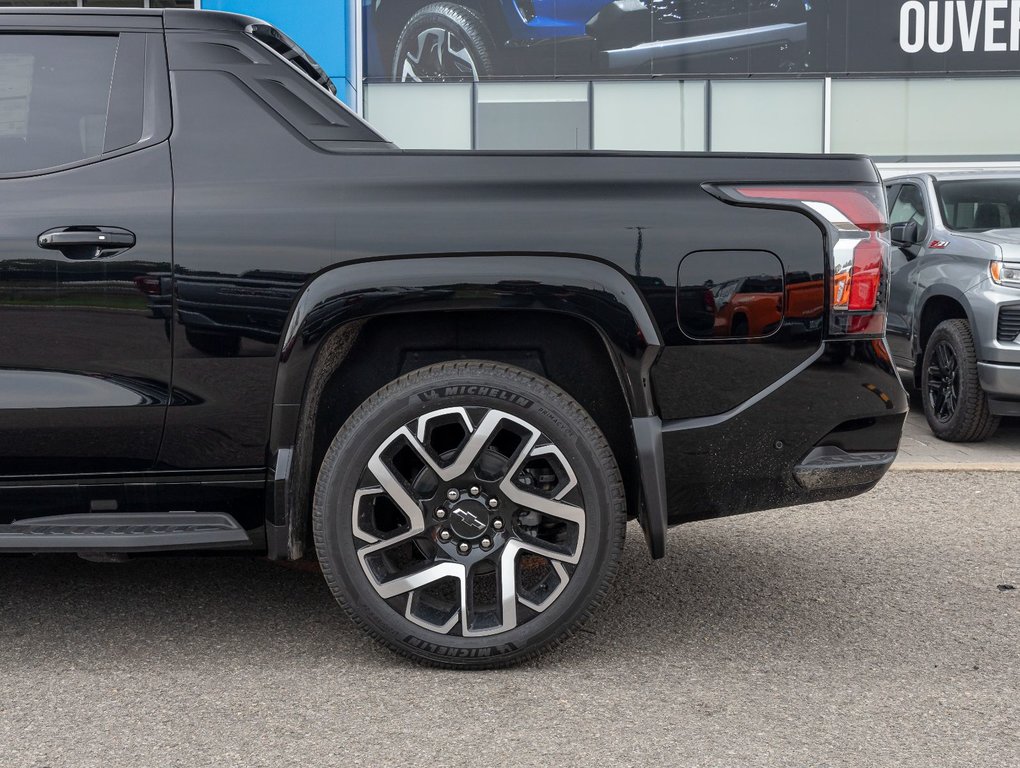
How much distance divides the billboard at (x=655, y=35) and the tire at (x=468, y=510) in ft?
58.2

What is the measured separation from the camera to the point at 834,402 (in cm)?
309

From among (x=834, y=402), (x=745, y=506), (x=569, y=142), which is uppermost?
(x=569, y=142)

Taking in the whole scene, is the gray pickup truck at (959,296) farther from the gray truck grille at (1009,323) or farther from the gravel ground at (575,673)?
the gravel ground at (575,673)

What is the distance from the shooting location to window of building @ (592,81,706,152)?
20031mm

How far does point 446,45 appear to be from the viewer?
2002 cm

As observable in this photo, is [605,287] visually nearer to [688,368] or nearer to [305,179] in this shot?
[688,368]

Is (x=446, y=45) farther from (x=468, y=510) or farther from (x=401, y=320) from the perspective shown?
(x=468, y=510)

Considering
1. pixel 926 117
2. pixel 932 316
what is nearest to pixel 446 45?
pixel 926 117

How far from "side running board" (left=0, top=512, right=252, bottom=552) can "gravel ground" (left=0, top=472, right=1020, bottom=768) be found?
371mm

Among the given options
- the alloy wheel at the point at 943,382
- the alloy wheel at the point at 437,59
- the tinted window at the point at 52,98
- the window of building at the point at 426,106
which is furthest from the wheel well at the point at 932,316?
the alloy wheel at the point at 437,59

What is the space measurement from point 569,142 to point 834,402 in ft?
58.0

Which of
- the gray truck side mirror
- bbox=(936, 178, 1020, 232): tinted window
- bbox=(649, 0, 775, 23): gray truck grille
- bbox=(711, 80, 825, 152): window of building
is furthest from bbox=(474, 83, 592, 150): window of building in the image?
the gray truck side mirror

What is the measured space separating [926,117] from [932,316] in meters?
14.5

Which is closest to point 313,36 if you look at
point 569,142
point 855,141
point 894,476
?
point 569,142
